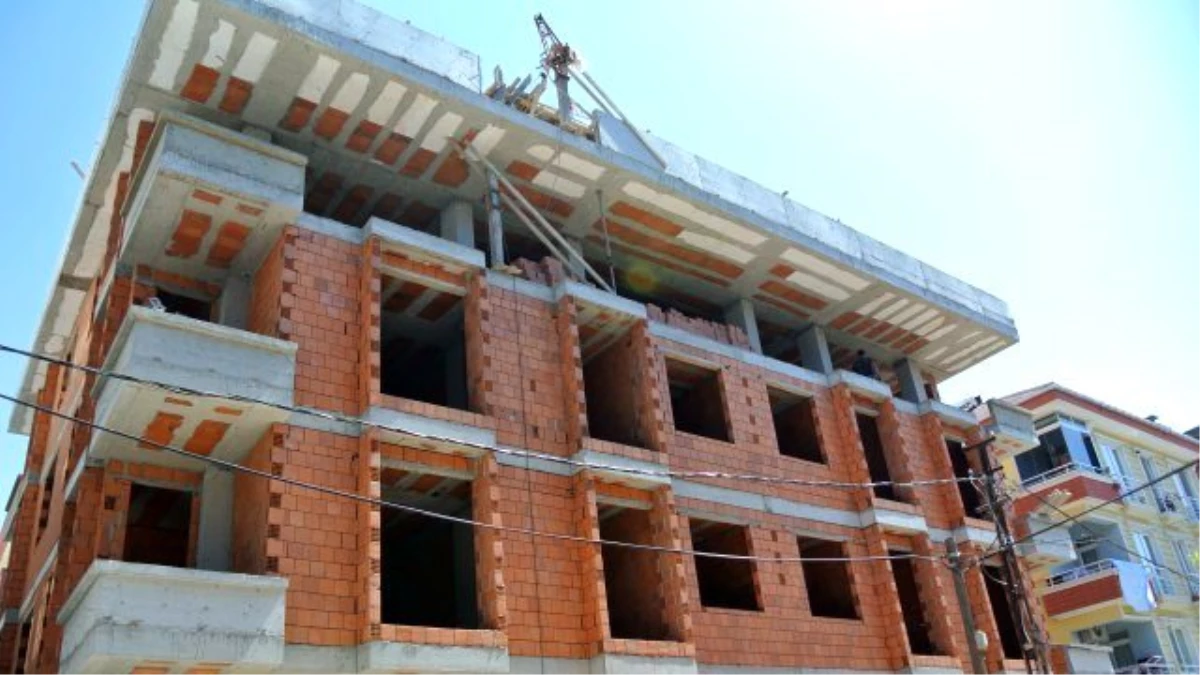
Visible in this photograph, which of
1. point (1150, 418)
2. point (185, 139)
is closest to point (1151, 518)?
point (1150, 418)

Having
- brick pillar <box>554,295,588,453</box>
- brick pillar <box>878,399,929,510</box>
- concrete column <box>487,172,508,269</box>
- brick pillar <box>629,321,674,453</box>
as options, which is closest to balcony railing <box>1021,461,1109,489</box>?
brick pillar <box>878,399,929,510</box>

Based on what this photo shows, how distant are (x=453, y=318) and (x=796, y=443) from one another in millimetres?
9643

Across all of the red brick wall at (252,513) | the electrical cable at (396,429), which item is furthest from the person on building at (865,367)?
the red brick wall at (252,513)

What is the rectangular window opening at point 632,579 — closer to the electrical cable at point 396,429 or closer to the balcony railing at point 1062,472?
the electrical cable at point 396,429

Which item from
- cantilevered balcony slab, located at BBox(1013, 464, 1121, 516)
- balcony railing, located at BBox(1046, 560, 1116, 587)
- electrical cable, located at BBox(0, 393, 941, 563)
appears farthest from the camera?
cantilevered balcony slab, located at BBox(1013, 464, 1121, 516)

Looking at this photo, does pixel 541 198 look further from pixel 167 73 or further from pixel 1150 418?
pixel 1150 418

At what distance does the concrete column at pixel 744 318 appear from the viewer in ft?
76.1

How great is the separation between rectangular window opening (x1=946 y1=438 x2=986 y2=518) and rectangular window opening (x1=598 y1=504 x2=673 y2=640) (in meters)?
12.1

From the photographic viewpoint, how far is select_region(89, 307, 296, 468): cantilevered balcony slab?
1341 cm

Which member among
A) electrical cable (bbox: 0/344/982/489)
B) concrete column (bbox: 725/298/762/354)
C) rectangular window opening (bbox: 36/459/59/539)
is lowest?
electrical cable (bbox: 0/344/982/489)

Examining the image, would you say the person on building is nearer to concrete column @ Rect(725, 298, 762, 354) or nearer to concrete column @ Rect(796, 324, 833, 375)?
concrete column @ Rect(796, 324, 833, 375)

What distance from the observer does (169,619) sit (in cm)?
1177

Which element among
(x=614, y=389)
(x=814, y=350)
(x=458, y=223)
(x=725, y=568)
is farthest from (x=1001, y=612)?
(x=458, y=223)

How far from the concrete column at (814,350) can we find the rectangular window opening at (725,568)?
5.83 meters
